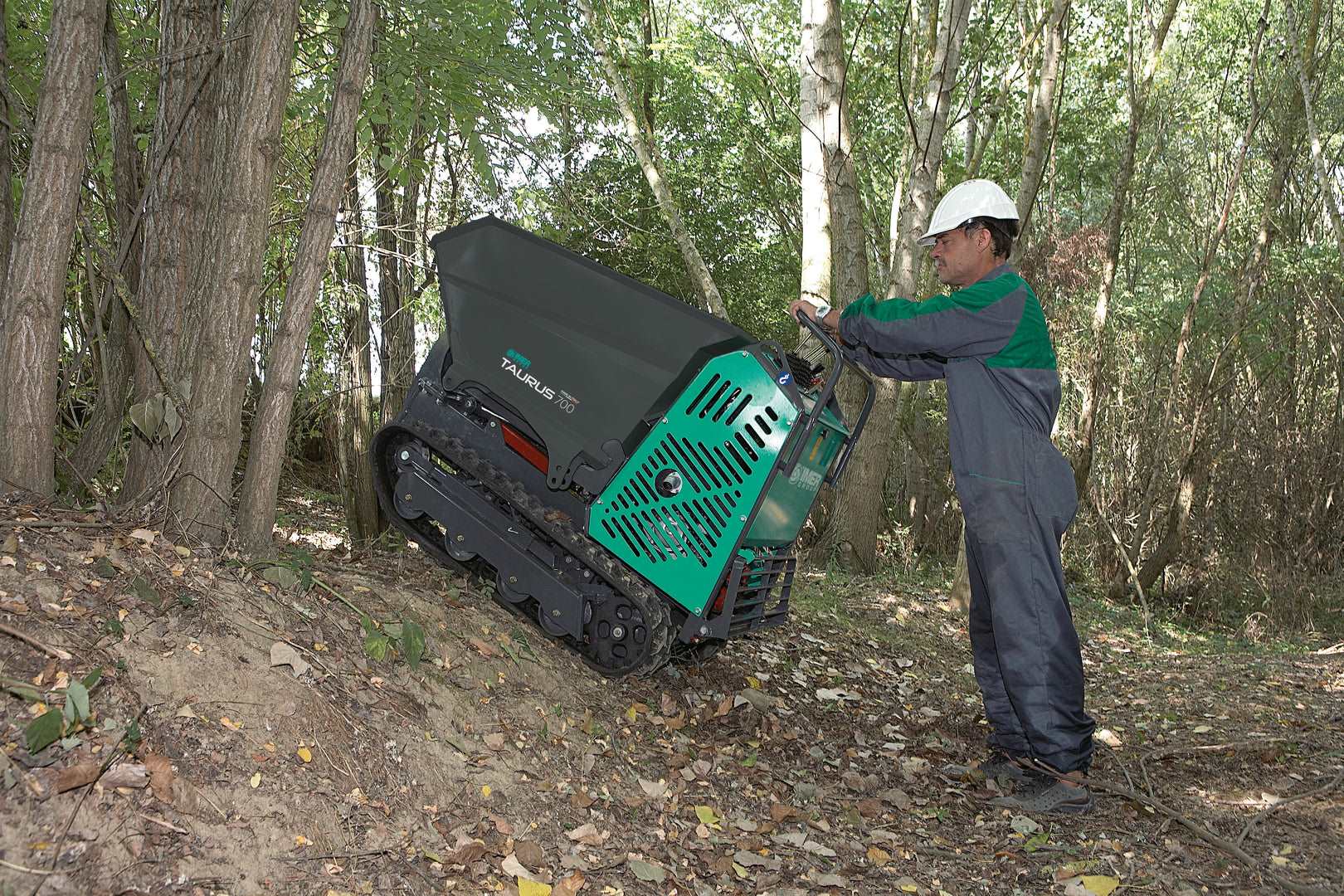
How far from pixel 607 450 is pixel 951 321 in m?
1.39

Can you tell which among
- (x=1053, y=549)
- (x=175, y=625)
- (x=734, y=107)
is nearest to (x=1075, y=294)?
(x=734, y=107)

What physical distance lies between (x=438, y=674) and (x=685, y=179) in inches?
546

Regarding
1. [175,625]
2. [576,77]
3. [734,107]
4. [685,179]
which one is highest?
[734,107]

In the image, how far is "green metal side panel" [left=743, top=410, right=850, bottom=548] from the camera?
3703 mm

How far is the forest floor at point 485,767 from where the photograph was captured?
91.7 inches

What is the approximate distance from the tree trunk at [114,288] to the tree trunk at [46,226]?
1.58 feet

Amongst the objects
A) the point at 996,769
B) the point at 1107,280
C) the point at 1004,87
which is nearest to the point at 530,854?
the point at 996,769

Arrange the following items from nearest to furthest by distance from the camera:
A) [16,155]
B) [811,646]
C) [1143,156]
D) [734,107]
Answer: [16,155] < [811,646] < [734,107] < [1143,156]

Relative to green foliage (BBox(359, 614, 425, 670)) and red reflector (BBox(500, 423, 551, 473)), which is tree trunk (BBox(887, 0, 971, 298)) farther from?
green foliage (BBox(359, 614, 425, 670))

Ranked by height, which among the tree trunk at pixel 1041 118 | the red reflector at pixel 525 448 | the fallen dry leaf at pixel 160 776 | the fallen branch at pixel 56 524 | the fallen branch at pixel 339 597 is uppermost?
the tree trunk at pixel 1041 118

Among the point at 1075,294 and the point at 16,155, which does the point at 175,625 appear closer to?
the point at 16,155

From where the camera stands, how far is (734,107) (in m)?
15.5

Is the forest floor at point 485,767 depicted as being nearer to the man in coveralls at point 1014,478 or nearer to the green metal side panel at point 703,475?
the man in coveralls at point 1014,478

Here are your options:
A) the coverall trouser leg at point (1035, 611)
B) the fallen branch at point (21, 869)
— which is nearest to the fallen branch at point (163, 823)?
the fallen branch at point (21, 869)
